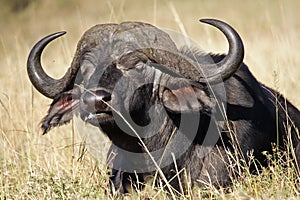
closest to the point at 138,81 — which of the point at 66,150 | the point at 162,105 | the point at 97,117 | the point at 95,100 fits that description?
the point at 162,105

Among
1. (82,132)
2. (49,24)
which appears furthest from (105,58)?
(49,24)

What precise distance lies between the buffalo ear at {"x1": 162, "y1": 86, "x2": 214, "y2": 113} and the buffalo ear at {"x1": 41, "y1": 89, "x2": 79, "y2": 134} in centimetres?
84

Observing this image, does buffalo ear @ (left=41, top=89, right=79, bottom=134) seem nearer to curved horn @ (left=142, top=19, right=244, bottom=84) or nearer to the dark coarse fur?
the dark coarse fur

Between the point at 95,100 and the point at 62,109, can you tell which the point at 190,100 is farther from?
the point at 62,109

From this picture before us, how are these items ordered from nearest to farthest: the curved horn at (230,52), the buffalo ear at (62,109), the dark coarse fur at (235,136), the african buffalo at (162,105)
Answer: the curved horn at (230,52), the african buffalo at (162,105), the dark coarse fur at (235,136), the buffalo ear at (62,109)

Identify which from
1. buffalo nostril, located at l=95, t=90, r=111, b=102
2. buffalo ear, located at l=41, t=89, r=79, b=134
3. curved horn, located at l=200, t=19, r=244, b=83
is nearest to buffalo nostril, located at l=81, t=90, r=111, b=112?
buffalo nostril, located at l=95, t=90, r=111, b=102

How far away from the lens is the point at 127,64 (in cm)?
446

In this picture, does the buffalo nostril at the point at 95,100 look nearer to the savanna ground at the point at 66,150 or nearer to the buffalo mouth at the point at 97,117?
the buffalo mouth at the point at 97,117

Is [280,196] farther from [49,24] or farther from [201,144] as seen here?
[49,24]

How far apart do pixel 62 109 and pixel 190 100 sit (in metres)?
1.12

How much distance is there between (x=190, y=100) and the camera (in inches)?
177

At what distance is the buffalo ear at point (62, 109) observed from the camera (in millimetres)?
4930

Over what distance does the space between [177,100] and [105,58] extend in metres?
0.62

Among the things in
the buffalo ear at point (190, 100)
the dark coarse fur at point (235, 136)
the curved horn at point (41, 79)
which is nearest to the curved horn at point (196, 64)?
the buffalo ear at point (190, 100)
